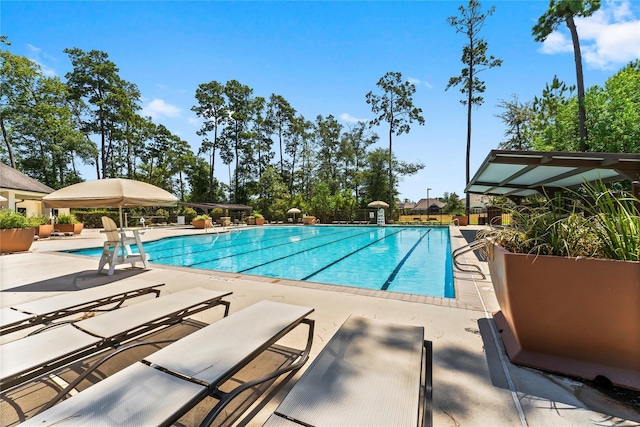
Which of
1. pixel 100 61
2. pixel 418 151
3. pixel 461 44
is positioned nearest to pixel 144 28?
pixel 461 44

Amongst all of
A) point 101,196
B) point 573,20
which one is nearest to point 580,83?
point 573,20

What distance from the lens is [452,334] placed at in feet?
8.49

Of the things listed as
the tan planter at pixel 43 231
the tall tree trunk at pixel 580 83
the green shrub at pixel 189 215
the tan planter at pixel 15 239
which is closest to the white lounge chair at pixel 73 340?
the tan planter at pixel 15 239

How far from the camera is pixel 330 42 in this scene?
474 inches

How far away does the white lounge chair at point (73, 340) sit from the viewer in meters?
1.51

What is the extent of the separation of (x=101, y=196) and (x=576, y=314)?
636cm

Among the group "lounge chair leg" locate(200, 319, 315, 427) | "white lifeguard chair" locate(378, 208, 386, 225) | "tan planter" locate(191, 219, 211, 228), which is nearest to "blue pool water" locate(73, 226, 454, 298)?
"lounge chair leg" locate(200, 319, 315, 427)

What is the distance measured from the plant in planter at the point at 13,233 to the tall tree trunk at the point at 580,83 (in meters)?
20.2

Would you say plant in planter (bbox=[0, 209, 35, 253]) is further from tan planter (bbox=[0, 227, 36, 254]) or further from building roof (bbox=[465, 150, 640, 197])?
building roof (bbox=[465, 150, 640, 197])

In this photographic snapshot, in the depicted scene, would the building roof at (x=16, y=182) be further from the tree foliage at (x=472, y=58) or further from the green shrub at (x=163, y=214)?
the tree foliage at (x=472, y=58)

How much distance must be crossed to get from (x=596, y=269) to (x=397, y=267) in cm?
593

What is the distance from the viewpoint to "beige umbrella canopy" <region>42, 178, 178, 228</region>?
4793 mm

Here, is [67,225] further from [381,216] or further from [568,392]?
[381,216]

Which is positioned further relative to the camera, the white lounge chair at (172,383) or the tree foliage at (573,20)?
the tree foliage at (573,20)
